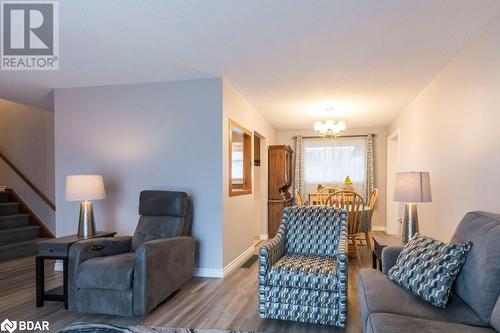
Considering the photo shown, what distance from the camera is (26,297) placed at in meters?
3.05

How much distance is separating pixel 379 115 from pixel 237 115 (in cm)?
290

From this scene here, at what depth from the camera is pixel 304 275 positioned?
238cm

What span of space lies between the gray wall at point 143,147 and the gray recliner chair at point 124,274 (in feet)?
2.37

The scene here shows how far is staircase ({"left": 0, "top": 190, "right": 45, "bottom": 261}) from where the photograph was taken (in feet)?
15.7

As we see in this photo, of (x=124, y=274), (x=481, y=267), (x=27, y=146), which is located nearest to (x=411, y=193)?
(x=481, y=267)

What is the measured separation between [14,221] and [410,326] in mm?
6165

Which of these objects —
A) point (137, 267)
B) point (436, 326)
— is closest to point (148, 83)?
point (137, 267)

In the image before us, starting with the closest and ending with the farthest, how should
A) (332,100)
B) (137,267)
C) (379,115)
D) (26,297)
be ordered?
(137,267), (26,297), (332,100), (379,115)

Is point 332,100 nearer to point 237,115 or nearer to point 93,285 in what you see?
point 237,115

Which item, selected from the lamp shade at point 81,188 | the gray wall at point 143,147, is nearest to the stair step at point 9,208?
the gray wall at point 143,147

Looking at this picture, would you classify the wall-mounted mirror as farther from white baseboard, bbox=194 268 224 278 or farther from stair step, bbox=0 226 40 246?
stair step, bbox=0 226 40 246

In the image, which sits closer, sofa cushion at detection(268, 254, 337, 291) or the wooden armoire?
sofa cushion at detection(268, 254, 337, 291)

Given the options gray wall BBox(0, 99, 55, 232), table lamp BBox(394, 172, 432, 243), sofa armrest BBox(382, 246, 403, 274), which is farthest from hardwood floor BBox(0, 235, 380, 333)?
gray wall BBox(0, 99, 55, 232)

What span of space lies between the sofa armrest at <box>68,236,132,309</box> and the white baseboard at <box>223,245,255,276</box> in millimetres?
1255
